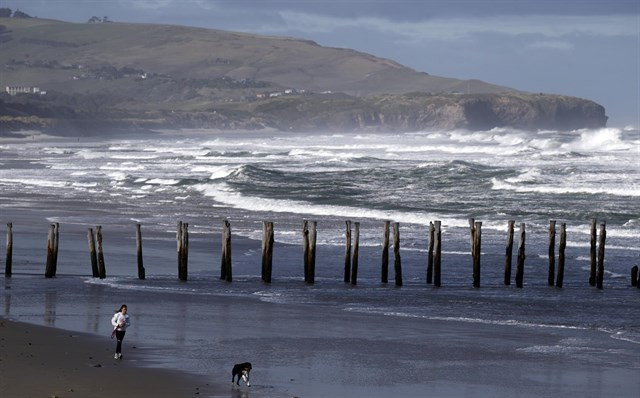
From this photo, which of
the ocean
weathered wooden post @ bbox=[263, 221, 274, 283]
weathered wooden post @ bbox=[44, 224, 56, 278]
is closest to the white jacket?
the ocean

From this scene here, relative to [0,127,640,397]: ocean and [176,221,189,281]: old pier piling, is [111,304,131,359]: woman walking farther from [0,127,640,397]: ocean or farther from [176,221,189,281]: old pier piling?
[176,221,189,281]: old pier piling

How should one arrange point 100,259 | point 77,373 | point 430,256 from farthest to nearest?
point 430,256
point 100,259
point 77,373

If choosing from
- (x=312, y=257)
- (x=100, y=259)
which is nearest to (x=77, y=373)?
(x=100, y=259)

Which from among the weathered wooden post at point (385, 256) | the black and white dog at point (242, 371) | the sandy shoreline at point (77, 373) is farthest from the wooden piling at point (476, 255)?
the black and white dog at point (242, 371)

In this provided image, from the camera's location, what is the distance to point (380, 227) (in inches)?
1331

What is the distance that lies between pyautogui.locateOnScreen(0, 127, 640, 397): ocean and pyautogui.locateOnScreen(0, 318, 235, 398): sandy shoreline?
53 centimetres

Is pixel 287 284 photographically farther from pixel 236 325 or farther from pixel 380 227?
pixel 380 227

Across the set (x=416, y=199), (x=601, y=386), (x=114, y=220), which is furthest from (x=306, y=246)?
(x=416, y=199)

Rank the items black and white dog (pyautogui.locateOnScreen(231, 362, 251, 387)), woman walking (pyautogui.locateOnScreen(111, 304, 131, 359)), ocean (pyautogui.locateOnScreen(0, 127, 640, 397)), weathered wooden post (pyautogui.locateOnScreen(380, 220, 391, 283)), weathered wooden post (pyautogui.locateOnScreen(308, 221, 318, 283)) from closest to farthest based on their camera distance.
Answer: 1. black and white dog (pyautogui.locateOnScreen(231, 362, 251, 387))
2. woman walking (pyautogui.locateOnScreen(111, 304, 131, 359))
3. ocean (pyautogui.locateOnScreen(0, 127, 640, 397))
4. weathered wooden post (pyautogui.locateOnScreen(308, 221, 318, 283))
5. weathered wooden post (pyautogui.locateOnScreen(380, 220, 391, 283))

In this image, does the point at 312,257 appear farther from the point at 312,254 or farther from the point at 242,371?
the point at 242,371

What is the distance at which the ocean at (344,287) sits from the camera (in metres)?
15.8

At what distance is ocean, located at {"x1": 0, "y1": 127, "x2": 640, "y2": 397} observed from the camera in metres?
15.8

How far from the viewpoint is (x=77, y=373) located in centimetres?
1450

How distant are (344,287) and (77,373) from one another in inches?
362
